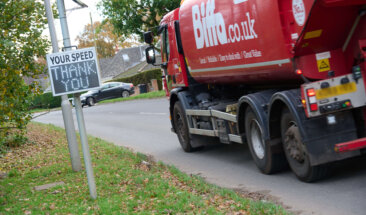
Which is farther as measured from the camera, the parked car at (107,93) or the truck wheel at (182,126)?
the parked car at (107,93)

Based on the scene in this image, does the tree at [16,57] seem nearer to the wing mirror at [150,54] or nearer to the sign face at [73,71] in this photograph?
the sign face at [73,71]

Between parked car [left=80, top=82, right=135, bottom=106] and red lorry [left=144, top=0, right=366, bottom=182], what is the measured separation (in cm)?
3575

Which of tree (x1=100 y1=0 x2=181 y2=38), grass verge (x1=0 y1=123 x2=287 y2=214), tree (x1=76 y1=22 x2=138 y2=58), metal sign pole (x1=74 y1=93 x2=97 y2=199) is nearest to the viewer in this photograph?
grass verge (x1=0 y1=123 x2=287 y2=214)

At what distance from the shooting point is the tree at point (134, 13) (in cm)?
2900

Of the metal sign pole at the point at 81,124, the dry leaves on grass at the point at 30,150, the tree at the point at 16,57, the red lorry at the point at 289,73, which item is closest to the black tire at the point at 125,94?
the dry leaves on grass at the point at 30,150

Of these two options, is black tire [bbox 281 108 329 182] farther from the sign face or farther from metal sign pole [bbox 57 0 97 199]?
metal sign pole [bbox 57 0 97 199]

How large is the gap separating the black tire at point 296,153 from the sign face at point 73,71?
2.72m

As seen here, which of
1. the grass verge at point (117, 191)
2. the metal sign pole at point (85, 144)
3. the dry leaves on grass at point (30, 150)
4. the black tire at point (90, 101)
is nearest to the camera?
the grass verge at point (117, 191)

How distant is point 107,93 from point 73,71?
38.9m

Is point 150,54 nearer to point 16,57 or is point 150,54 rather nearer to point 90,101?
point 16,57

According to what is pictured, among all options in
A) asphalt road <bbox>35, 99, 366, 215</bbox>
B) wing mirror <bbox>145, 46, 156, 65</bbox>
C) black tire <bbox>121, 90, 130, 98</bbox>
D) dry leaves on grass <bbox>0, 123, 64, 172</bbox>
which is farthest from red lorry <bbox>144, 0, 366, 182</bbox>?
black tire <bbox>121, 90, 130, 98</bbox>

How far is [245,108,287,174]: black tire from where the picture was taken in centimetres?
841

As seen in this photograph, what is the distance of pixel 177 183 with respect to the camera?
880 cm

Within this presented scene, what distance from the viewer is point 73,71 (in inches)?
316
